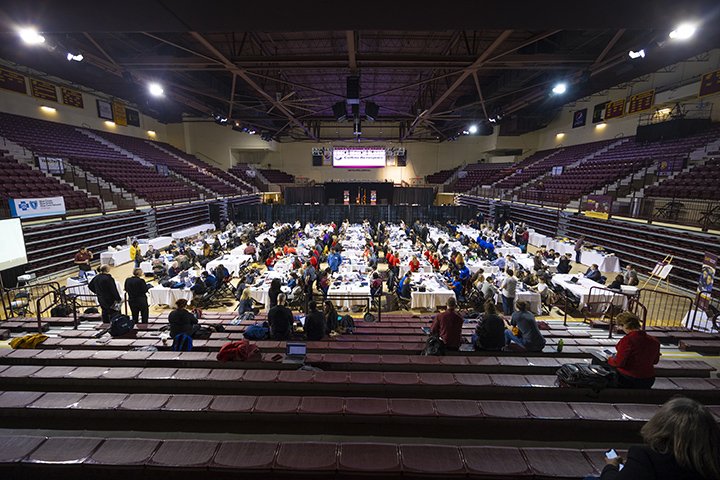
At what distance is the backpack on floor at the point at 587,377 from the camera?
3.77m

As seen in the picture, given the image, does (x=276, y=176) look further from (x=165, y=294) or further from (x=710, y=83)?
(x=710, y=83)

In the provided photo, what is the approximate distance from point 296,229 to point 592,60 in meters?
17.7

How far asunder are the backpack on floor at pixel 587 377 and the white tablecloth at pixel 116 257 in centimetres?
1688

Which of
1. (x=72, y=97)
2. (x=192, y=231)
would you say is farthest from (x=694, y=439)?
(x=72, y=97)

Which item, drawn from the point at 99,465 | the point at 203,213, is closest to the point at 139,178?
Answer: the point at 203,213

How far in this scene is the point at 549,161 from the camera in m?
28.4

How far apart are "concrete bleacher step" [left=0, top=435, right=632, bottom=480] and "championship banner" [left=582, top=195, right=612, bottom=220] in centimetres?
1632

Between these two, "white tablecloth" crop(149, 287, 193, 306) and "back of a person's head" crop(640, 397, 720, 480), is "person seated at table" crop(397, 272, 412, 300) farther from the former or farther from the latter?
"back of a person's head" crop(640, 397, 720, 480)

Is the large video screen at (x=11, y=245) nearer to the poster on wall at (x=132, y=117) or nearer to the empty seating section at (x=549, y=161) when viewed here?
the poster on wall at (x=132, y=117)

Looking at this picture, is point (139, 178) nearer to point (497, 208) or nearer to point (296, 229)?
point (296, 229)

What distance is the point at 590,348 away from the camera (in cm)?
552

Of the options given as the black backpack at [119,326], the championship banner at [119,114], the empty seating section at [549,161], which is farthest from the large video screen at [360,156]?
the black backpack at [119,326]

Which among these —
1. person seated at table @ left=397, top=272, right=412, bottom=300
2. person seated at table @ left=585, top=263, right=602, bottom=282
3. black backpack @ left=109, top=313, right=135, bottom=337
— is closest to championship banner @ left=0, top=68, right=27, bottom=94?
black backpack @ left=109, top=313, right=135, bottom=337

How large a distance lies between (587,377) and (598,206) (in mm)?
15977
